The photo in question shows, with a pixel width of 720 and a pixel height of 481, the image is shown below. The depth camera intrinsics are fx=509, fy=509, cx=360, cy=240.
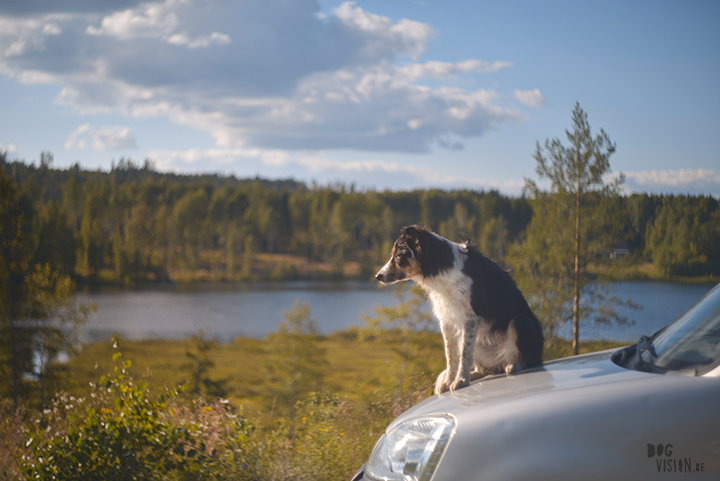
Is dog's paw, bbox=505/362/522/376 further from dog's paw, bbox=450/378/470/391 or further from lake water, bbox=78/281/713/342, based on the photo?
lake water, bbox=78/281/713/342

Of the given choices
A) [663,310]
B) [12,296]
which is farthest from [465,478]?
[12,296]

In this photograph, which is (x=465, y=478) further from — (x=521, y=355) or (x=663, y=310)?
(x=663, y=310)

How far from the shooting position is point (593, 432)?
1.80 meters

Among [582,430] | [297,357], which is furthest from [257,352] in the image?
[582,430]

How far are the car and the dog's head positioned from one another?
5.01 feet

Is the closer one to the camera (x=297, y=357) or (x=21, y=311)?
(x=21, y=311)

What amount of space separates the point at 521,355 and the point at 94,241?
8403cm

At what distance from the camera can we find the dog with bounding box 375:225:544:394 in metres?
3.52

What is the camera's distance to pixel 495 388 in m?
2.44

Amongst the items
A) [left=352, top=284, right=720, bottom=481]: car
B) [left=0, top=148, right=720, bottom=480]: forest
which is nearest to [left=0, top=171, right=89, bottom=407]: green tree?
[left=0, top=148, right=720, bottom=480]: forest

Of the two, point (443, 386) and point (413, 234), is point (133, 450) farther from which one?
point (413, 234)

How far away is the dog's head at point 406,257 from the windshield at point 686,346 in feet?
4.93

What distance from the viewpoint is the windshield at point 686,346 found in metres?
2.11

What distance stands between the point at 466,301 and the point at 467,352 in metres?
0.35
